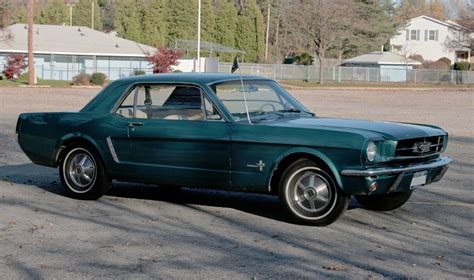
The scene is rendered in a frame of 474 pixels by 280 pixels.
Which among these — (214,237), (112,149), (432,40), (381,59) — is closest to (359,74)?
(381,59)

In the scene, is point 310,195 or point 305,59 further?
point 305,59

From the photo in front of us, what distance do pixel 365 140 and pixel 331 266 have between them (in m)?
1.84

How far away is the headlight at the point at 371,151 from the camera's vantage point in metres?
8.49

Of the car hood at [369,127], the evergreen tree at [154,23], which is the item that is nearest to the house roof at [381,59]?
the evergreen tree at [154,23]

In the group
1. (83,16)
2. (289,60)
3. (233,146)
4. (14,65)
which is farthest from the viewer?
(83,16)

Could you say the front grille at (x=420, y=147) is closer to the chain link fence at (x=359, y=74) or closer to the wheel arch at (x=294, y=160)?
the wheel arch at (x=294, y=160)

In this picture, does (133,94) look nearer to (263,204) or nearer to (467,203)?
(263,204)

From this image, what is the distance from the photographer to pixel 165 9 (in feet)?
320

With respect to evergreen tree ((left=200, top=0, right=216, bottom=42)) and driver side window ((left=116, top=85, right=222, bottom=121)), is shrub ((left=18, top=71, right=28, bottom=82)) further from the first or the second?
driver side window ((left=116, top=85, right=222, bottom=121))

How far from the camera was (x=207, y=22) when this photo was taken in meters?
98.1

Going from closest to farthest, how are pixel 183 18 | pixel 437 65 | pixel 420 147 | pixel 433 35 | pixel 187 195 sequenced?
pixel 420 147, pixel 187 195, pixel 437 65, pixel 183 18, pixel 433 35

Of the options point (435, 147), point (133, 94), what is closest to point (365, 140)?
point (435, 147)

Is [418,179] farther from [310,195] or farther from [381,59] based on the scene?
[381,59]

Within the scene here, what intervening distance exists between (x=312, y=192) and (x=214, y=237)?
1256 mm
